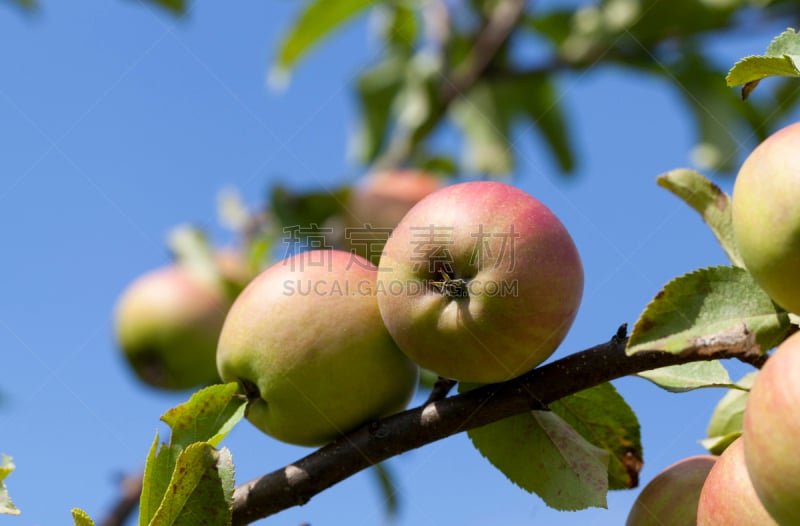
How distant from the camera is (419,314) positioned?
3.01 ft

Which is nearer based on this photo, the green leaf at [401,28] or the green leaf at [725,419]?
the green leaf at [725,419]

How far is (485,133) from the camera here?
9.66ft

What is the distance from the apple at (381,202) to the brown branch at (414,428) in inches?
41.6

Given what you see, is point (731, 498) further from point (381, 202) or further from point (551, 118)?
point (551, 118)

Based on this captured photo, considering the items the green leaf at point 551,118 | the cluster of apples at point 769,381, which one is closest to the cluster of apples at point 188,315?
the green leaf at point 551,118

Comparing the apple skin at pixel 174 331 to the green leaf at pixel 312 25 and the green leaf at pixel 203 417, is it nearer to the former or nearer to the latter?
the green leaf at pixel 312 25

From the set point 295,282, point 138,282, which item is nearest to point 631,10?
point 138,282

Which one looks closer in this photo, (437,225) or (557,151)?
(437,225)

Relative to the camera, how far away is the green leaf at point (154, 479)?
86 centimetres

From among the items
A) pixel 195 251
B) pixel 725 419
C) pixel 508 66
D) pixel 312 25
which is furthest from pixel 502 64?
pixel 725 419

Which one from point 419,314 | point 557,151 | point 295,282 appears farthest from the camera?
point 557,151

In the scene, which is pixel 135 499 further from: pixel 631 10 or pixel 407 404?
pixel 631 10

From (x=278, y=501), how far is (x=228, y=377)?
0.21 meters

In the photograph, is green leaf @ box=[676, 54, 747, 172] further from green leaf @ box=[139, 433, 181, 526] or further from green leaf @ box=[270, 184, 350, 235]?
green leaf @ box=[139, 433, 181, 526]
